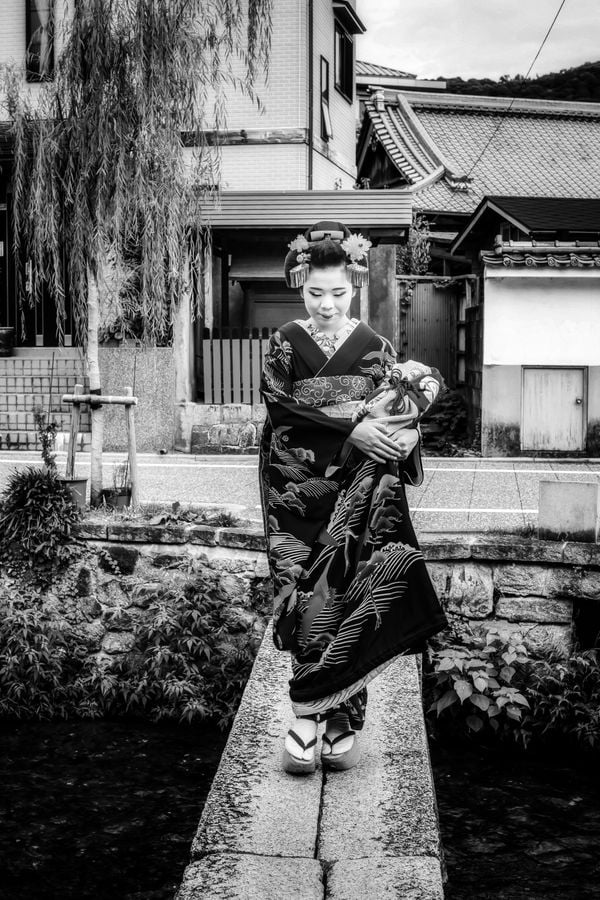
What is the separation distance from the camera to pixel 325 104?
19.6 metres

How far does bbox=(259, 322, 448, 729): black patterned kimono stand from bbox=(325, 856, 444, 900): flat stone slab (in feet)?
2.45

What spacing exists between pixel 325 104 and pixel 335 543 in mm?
17385

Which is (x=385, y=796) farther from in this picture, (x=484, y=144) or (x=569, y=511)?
(x=484, y=144)

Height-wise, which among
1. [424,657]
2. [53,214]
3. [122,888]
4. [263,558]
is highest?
[53,214]

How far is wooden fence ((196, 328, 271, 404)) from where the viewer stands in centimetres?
1446

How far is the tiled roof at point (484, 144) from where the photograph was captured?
2283 centimetres

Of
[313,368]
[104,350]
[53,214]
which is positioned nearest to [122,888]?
[313,368]

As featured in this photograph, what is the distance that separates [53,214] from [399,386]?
4560 mm

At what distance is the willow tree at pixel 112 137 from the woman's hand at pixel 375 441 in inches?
167

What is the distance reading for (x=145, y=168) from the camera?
7.41m

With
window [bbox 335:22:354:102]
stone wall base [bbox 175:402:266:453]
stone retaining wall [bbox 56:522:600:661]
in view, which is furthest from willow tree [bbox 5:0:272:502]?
window [bbox 335:22:354:102]

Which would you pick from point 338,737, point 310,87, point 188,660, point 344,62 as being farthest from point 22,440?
point 344,62

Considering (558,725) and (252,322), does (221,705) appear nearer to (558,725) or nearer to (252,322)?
(558,725)

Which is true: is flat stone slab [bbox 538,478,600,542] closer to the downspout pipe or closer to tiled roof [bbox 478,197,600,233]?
tiled roof [bbox 478,197,600,233]
